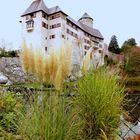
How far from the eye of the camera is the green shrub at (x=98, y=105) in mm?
2891

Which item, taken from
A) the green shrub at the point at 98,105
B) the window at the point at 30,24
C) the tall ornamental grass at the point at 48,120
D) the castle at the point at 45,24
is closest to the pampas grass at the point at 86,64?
the green shrub at the point at 98,105

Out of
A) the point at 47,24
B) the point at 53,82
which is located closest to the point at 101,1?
the point at 53,82

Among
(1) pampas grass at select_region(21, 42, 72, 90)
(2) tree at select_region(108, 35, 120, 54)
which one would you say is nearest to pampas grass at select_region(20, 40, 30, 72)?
(1) pampas grass at select_region(21, 42, 72, 90)

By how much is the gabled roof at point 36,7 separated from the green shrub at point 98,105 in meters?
31.7

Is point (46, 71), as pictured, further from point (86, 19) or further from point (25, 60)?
point (86, 19)

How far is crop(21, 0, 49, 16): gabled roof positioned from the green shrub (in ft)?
104

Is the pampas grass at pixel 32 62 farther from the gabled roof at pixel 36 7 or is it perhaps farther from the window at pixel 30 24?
the gabled roof at pixel 36 7

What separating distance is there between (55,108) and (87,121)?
0.39 metres

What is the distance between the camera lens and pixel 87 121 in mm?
2965

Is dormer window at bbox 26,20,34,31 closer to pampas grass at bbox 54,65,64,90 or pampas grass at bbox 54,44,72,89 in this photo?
pampas grass at bbox 54,44,72,89

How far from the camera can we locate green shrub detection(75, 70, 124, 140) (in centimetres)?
289

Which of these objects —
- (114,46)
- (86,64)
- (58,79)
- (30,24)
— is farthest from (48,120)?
(114,46)

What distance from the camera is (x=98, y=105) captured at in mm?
2895

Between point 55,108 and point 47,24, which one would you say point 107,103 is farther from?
point 47,24
